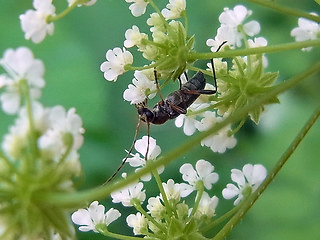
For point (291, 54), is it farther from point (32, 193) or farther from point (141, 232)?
point (32, 193)

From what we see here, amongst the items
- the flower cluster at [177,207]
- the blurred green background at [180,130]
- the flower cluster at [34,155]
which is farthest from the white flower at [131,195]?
the blurred green background at [180,130]

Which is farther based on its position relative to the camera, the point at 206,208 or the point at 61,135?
the point at 206,208

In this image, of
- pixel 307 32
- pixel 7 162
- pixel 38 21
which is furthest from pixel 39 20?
pixel 307 32

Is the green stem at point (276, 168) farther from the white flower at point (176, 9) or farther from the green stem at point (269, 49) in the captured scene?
the white flower at point (176, 9)

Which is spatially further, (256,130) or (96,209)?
(256,130)

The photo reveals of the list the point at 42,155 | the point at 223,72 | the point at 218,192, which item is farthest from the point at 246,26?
the point at 218,192

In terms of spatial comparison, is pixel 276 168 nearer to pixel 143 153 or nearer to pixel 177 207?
pixel 177 207
